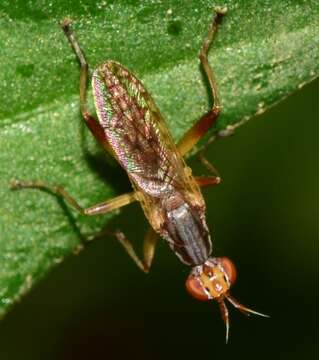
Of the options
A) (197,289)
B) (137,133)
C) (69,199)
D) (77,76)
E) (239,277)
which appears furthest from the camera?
(239,277)

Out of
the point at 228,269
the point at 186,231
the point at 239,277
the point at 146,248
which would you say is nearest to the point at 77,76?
the point at 186,231

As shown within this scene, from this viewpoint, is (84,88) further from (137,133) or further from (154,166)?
(154,166)

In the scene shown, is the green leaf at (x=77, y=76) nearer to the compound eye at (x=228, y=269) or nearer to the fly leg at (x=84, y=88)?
the fly leg at (x=84, y=88)

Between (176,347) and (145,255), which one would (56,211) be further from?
(176,347)

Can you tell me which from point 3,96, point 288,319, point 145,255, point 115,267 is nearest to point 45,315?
point 115,267

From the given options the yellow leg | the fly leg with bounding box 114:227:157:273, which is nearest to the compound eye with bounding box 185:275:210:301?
the fly leg with bounding box 114:227:157:273

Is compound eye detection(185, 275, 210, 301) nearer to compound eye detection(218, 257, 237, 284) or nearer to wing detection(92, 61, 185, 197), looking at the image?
compound eye detection(218, 257, 237, 284)

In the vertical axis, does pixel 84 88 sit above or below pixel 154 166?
above
